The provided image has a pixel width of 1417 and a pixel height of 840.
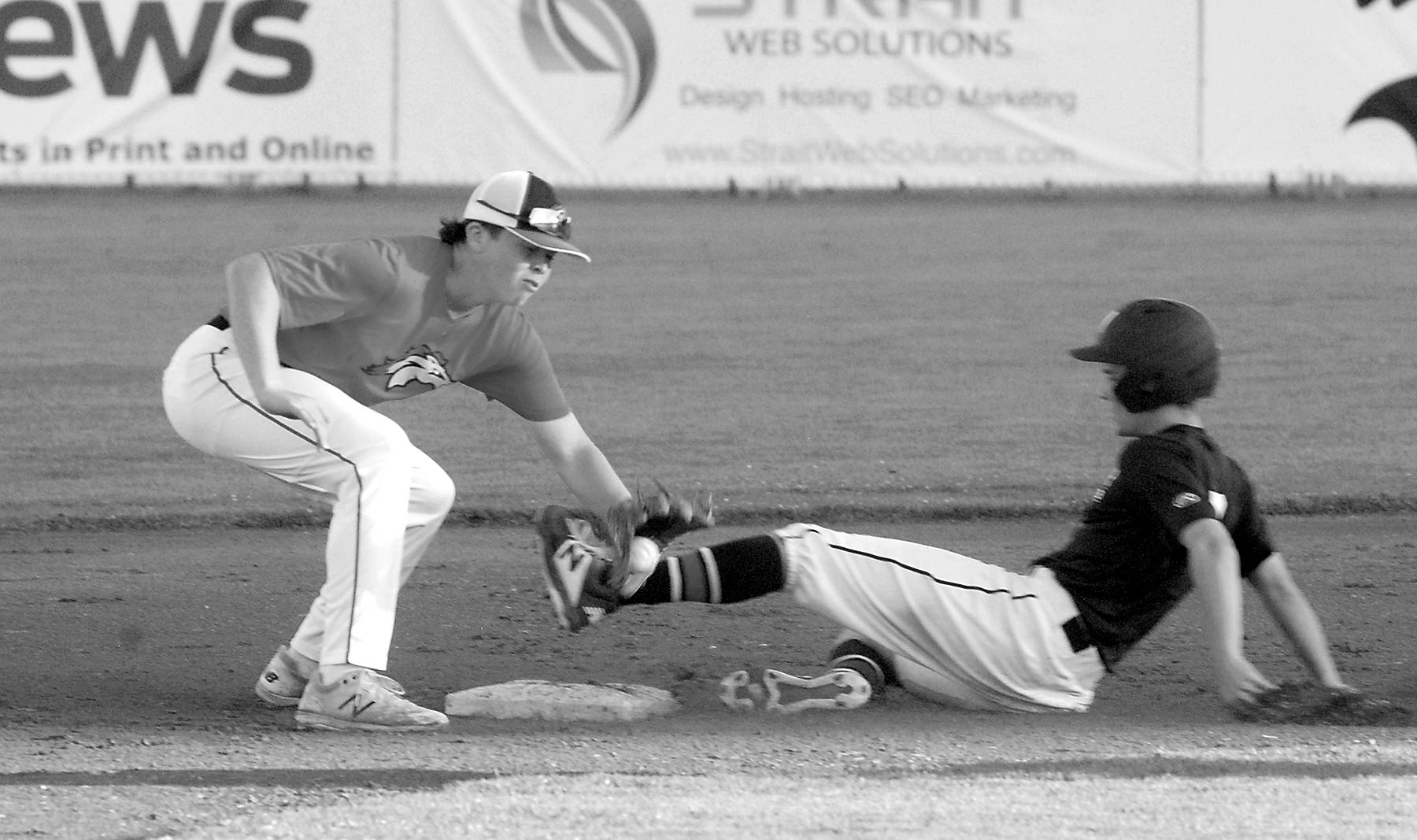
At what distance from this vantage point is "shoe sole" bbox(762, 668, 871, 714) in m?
4.72

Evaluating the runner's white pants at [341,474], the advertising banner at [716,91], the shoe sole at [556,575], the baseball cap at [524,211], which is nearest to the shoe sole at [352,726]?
the runner's white pants at [341,474]

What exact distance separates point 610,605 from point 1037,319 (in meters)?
7.42

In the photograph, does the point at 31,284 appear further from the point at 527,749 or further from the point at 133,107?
the point at 527,749

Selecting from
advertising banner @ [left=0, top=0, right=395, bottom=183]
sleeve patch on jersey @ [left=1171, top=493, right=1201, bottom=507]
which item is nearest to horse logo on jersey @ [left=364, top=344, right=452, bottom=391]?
sleeve patch on jersey @ [left=1171, top=493, right=1201, bottom=507]

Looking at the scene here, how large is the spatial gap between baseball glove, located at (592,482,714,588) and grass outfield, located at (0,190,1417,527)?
2.37 m

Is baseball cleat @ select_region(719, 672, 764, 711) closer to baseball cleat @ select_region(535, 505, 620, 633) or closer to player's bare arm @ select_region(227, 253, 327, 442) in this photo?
baseball cleat @ select_region(535, 505, 620, 633)

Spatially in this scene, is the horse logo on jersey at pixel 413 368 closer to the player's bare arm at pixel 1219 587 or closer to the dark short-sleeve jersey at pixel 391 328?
the dark short-sleeve jersey at pixel 391 328

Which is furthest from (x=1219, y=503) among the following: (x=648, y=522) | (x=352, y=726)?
(x=352, y=726)

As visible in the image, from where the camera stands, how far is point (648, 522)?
482 cm

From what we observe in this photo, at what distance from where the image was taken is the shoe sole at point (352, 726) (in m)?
4.55

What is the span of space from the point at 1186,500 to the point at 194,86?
486 inches

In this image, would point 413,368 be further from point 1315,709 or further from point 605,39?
point 605,39

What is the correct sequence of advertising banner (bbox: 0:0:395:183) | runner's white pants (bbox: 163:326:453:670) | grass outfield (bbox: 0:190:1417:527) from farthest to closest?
1. advertising banner (bbox: 0:0:395:183)
2. grass outfield (bbox: 0:190:1417:527)
3. runner's white pants (bbox: 163:326:453:670)

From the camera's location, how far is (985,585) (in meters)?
4.67
